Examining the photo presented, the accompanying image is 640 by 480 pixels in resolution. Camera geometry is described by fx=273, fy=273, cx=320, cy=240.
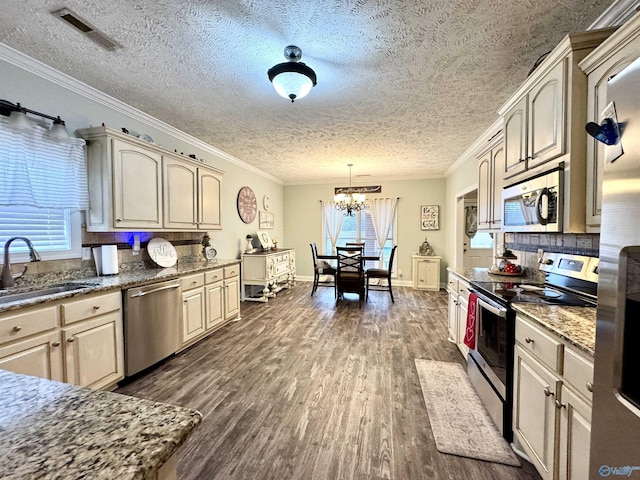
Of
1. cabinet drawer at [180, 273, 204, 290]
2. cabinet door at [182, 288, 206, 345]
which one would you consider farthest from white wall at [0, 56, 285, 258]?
cabinet door at [182, 288, 206, 345]

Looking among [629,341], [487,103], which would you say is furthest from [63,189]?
[487,103]

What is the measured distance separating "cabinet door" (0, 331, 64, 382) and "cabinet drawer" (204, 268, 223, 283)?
1502 millimetres

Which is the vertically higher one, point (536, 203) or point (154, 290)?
point (536, 203)

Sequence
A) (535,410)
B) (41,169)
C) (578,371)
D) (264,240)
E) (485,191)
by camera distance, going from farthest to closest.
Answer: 1. (264,240)
2. (485,191)
3. (41,169)
4. (535,410)
5. (578,371)

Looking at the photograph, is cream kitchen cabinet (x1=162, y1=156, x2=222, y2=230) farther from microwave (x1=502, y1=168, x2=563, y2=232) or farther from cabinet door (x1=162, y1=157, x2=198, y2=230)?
microwave (x1=502, y1=168, x2=563, y2=232)

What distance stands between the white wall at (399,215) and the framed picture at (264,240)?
1184 mm

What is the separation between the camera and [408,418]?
1.93m

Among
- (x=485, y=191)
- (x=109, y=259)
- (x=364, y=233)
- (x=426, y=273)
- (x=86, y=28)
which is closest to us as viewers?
(x=86, y=28)

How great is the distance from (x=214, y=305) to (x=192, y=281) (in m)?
0.53

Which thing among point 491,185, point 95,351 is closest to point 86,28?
point 95,351

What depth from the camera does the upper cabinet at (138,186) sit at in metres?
2.41

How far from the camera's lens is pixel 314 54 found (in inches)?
77.7

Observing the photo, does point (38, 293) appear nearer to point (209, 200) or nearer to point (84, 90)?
point (84, 90)

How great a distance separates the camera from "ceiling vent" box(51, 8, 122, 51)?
5.29ft
